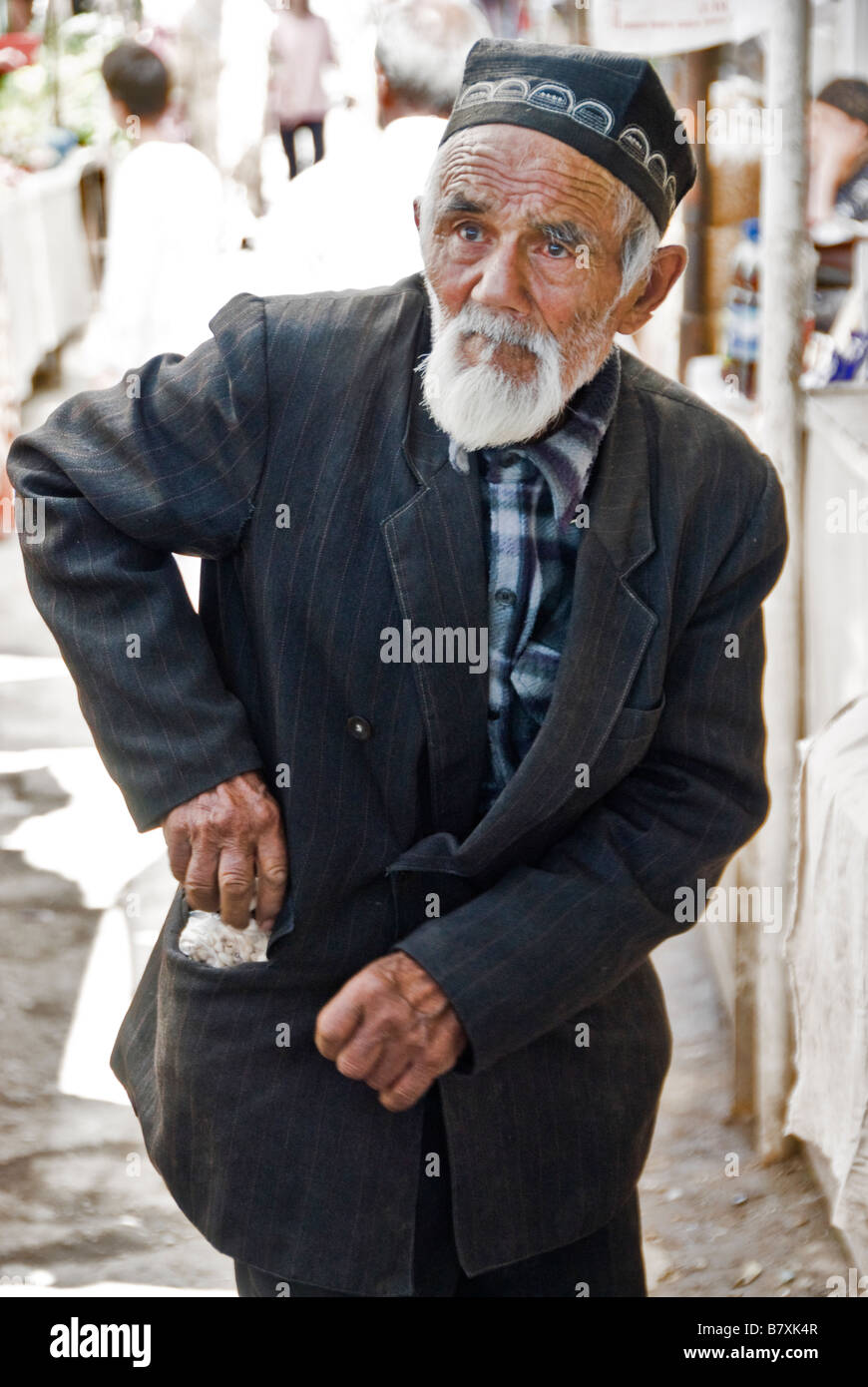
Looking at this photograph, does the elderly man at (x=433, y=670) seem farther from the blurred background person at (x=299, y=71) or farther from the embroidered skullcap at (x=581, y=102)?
the blurred background person at (x=299, y=71)

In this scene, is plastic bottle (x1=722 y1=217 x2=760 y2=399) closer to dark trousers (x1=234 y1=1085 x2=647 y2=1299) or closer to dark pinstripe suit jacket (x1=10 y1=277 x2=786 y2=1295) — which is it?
dark pinstripe suit jacket (x1=10 y1=277 x2=786 y2=1295)

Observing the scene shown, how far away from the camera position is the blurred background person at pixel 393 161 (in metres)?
3.37

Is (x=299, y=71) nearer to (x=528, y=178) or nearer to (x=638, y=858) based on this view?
(x=528, y=178)

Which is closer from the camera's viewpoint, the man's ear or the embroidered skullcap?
the embroidered skullcap

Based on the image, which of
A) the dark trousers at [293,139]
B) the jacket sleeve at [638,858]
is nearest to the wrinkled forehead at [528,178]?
the jacket sleeve at [638,858]

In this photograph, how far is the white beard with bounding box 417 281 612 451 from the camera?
1486 millimetres

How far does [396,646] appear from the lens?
5.02ft

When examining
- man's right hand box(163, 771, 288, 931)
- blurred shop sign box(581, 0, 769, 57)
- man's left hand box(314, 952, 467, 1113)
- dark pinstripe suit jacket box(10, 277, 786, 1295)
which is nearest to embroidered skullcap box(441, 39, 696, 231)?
dark pinstripe suit jacket box(10, 277, 786, 1295)

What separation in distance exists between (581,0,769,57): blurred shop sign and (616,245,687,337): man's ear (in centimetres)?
124

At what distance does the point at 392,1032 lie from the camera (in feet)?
4.86

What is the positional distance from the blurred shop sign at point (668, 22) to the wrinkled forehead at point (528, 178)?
135 centimetres

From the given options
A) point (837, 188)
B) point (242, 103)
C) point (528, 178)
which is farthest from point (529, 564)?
point (242, 103)
